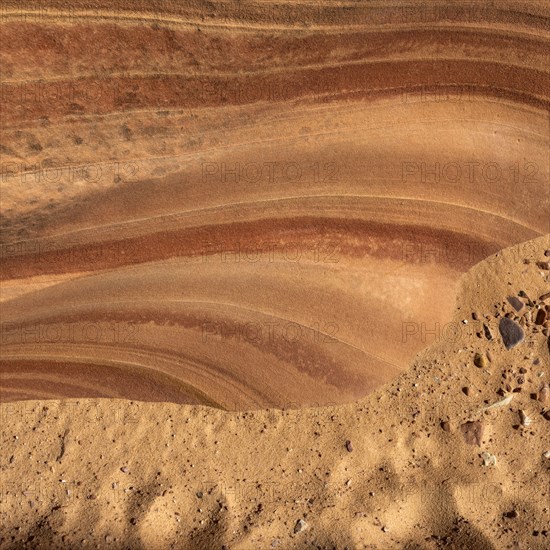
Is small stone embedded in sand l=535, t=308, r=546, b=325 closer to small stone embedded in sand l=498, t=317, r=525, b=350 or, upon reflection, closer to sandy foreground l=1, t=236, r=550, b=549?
sandy foreground l=1, t=236, r=550, b=549

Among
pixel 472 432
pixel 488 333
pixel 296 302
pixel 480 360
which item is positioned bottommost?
pixel 472 432

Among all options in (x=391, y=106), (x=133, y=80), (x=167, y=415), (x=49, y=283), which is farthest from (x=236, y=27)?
(x=167, y=415)

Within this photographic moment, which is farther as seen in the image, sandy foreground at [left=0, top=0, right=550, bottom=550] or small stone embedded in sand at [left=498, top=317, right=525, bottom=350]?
small stone embedded in sand at [left=498, top=317, right=525, bottom=350]

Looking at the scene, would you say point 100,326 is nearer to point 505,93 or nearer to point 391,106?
point 391,106

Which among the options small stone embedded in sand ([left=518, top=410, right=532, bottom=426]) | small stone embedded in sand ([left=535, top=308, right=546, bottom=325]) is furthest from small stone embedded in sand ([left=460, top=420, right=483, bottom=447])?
small stone embedded in sand ([left=535, top=308, right=546, bottom=325])

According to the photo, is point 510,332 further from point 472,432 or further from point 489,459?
point 489,459

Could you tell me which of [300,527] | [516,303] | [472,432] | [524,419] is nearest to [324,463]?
[300,527]
